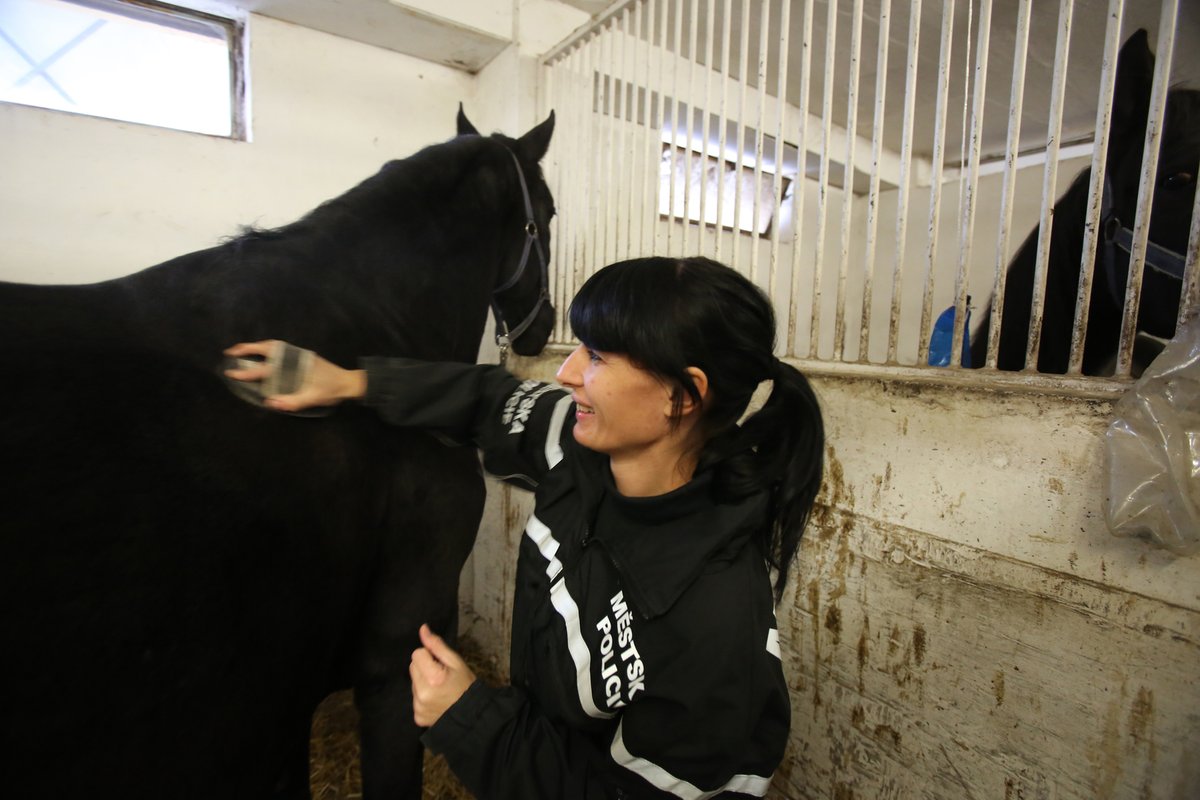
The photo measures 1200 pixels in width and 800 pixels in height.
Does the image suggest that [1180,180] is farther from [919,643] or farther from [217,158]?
[217,158]

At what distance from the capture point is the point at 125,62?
6.06 ft

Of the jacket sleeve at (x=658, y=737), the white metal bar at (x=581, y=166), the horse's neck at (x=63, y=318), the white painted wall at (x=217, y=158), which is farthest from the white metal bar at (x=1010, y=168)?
the white painted wall at (x=217, y=158)

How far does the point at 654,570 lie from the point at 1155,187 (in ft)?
3.93

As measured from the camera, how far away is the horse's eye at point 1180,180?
3.42 feet

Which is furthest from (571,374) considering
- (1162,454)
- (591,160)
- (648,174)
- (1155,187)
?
(591,160)

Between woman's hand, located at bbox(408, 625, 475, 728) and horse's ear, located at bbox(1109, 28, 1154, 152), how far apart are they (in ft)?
5.22

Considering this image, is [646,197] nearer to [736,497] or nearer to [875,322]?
[736,497]

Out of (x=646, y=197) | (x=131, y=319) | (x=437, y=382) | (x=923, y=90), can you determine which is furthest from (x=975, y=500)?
(x=923, y=90)

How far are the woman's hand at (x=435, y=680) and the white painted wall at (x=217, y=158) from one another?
48.4 inches

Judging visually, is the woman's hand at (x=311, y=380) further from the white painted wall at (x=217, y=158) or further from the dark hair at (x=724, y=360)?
the white painted wall at (x=217, y=158)

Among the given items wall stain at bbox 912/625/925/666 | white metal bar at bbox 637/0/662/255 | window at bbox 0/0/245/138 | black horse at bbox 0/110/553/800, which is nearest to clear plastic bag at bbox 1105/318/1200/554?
wall stain at bbox 912/625/925/666

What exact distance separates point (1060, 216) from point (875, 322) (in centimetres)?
316

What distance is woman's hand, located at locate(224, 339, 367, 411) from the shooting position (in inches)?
33.5

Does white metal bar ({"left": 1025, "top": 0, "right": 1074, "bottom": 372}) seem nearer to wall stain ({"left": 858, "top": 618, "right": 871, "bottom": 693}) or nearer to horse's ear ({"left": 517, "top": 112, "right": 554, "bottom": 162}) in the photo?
wall stain ({"left": 858, "top": 618, "right": 871, "bottom": 693})
